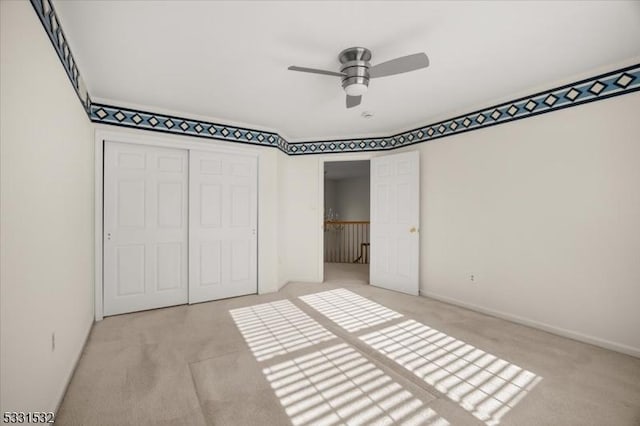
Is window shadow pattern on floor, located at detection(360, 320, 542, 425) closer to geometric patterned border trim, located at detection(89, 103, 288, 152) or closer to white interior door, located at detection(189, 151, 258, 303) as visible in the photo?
white interior door, located at detection(189, 151, 258, 303)

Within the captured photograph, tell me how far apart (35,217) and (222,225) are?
2.68 m

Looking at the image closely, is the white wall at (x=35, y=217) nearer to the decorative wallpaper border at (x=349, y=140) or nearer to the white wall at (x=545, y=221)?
the decorative wallpaper border at (x=349, y=140)

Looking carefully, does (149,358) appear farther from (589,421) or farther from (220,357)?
(589,421)

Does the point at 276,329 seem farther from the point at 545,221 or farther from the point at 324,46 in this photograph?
the point at 545,221

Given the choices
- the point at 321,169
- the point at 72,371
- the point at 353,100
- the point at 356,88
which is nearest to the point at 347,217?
the point at 321,169

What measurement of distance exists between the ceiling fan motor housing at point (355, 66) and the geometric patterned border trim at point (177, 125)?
224cm

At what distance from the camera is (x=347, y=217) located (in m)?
9.98

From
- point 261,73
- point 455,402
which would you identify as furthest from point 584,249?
point 261,73

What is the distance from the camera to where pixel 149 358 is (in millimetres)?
2467

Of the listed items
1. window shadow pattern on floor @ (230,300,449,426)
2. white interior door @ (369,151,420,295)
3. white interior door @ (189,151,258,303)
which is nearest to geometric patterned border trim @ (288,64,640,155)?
white interior door @ (369,151,420,295)

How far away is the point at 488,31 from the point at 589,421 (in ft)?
8.63

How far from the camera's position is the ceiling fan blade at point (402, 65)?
82.6 inches

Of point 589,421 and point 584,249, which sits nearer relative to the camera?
point 589,421

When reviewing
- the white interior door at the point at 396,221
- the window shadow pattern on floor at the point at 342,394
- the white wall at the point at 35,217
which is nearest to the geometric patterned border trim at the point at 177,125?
the white wall at the point at 35,217
